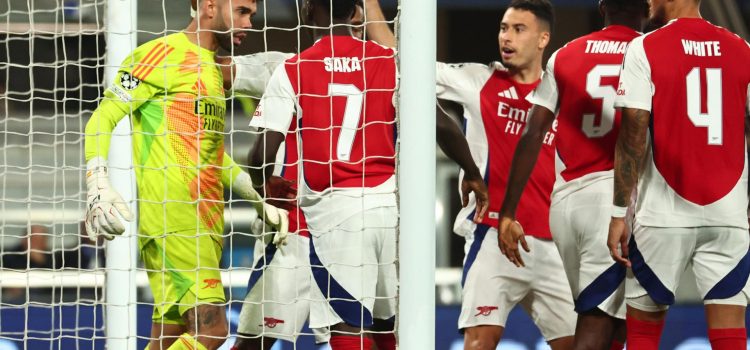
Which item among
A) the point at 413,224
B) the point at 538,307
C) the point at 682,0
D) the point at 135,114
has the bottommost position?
the point at 538,307

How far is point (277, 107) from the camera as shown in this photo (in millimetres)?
5473

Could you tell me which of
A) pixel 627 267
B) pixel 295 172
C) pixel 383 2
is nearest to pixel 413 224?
pixel 627 267

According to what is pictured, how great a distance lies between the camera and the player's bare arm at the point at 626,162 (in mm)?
4680

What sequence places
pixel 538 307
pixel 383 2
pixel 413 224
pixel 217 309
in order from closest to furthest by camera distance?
pixel 413 224 → pixel 217 309 → pixel 538 307 → pixel 383 2

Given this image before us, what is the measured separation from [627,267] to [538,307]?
0.87 m

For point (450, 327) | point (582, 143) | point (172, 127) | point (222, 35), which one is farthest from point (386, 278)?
point (450, 327)

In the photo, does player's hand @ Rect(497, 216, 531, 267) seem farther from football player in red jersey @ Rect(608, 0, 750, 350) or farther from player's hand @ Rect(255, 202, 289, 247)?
player's hand @ Rect(255, 202, 289, 247)

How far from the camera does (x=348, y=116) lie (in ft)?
18.1

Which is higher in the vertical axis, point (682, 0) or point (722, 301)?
point (682, 0)

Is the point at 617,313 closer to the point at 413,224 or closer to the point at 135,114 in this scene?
the point at 413,224

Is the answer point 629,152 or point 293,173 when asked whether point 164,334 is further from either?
point 629,152

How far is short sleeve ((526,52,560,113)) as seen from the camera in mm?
5344

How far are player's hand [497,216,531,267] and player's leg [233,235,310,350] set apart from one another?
1.01 meters

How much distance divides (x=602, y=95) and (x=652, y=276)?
90 centimetres
